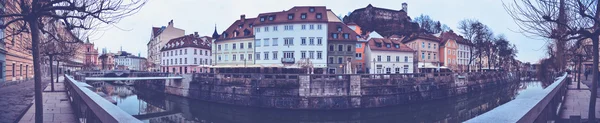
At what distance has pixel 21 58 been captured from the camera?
22969 mm

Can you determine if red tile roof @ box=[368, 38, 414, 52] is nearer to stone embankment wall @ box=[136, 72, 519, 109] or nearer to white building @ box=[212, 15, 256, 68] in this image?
stone embankment wall @ box=[136, 72, 519, 109]

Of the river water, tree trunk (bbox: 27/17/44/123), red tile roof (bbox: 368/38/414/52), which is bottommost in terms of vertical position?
the river water

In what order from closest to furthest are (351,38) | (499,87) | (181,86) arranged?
1. (181,86)
2. (351,38)
3. (499,87)

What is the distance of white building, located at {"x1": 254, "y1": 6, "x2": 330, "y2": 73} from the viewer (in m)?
39.1

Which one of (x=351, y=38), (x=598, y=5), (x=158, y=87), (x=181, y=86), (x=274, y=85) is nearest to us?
(x=598, y=5)

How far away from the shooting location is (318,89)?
969 inches

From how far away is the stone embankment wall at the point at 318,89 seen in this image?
2459cm

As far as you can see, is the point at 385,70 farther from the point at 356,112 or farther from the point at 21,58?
the point at 21,58

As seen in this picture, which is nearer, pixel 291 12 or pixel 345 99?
pixel 345 99

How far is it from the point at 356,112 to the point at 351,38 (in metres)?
19.6

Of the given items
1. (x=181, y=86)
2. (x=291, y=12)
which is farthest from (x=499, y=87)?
(x=181, y=86)

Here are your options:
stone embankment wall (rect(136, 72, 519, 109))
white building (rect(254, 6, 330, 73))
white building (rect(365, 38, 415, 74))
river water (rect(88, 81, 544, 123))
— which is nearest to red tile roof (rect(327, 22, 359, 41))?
white building (rect(254, 6, 330, 73))

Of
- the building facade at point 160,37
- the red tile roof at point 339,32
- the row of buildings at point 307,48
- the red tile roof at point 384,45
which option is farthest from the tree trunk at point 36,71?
the building facade at point 160,37

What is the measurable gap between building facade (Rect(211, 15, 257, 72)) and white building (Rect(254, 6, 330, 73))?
8.07 ft
